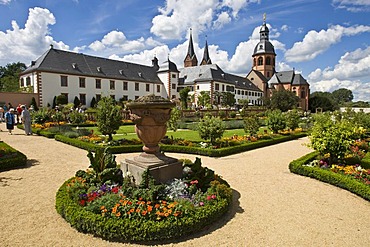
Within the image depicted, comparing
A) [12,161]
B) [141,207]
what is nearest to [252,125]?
[141,207]

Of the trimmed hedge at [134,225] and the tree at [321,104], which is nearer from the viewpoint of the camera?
the trimmed hedge at [134,225]

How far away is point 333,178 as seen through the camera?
6785mm

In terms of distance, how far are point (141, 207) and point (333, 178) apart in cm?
569

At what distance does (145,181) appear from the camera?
492 centimetres

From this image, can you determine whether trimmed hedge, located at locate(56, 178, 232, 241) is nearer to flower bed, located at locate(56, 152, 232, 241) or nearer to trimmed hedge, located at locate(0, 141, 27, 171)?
flower bed, located at locate(56, 152, 232, 241)

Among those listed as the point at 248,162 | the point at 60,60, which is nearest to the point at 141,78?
the point at 60,60

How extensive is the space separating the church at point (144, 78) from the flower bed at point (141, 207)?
13.8m

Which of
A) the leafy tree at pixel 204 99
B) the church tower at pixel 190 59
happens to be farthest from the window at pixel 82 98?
the church tower at pixel 190 59

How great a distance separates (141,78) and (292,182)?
4256cm

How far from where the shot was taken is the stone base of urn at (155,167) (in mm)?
Answer: 5418

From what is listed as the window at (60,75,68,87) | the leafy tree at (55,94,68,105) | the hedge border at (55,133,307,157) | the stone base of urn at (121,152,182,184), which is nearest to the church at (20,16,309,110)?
the window at (60,75,68,87)

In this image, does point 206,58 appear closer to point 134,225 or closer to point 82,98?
point 82,98

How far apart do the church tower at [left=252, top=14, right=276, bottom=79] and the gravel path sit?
74.8 metres

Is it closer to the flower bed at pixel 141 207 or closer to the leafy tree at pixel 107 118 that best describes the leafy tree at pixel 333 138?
the flower bed at pixel 141 207
